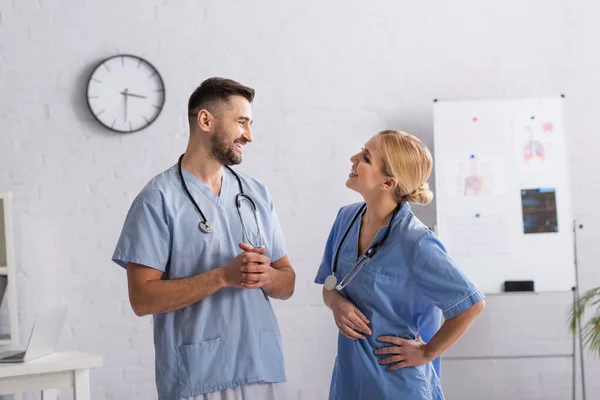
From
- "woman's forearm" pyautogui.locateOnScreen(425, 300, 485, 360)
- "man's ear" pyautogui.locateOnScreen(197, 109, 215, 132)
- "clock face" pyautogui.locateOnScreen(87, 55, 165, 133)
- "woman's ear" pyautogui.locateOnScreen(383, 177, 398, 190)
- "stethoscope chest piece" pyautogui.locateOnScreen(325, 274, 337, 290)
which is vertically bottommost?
"woman's forearm" pyautogui.locateOnScreen(425, 300, 485, 360)

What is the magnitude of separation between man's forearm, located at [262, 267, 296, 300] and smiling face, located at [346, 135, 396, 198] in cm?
29

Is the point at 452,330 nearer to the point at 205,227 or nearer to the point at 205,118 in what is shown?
the point at 205,227

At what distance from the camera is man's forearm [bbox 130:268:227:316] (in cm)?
172

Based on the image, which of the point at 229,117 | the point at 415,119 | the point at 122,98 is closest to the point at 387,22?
the point at 415,119

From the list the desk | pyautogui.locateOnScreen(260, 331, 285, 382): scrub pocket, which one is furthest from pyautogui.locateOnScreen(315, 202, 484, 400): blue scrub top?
the desk

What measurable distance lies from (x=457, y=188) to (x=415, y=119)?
42 cm

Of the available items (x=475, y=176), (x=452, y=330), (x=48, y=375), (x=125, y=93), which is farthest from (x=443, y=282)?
(x=125, y=93)

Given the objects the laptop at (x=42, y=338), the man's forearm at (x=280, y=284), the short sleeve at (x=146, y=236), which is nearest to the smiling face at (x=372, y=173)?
the man's forearm at (x=280, y=284)

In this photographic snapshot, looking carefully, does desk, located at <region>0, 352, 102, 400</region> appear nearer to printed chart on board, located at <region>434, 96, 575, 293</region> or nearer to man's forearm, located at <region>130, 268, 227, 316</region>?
man's forearm, located at <region>130, 268, 227, 316</region>

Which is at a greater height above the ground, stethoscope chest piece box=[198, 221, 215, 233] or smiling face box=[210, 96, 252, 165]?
smiling face box=[210, 96, 252, 165]

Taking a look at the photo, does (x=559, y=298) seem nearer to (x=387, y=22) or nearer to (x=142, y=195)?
(x=387, y=22)

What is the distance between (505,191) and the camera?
3406 millimetres

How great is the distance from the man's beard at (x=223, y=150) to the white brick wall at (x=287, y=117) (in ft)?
5.21

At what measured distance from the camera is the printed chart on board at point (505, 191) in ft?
11.1
